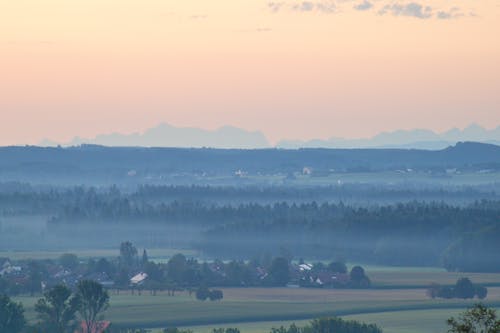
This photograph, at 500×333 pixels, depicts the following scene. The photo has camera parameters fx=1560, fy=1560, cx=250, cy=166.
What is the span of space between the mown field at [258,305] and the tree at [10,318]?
26.0 ft

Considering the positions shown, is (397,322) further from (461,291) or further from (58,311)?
(461,291)

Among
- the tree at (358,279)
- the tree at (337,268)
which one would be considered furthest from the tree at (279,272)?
the tree at (358,279)

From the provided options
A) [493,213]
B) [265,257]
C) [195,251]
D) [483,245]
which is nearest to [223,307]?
[265,257]

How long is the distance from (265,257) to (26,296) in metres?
44.1

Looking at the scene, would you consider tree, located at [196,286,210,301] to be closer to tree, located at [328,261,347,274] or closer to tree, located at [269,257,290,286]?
tree, located at [269,257,290,286]

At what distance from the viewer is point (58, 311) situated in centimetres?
8188

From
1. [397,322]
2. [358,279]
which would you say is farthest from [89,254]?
[397,322]

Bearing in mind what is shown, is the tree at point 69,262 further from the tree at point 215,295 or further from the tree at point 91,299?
the tree at point 91,299

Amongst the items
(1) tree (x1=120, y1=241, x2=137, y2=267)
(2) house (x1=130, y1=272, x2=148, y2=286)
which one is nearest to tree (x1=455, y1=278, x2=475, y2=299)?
(2) house (x1=130, y1=272, x2=148, y2=286)

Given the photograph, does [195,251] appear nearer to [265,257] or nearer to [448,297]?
[265,257]

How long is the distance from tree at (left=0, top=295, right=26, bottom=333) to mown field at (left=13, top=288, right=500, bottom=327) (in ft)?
26.0

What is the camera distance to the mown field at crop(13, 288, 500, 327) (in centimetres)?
9169

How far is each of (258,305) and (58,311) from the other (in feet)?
74.6

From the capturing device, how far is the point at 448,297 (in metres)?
110
